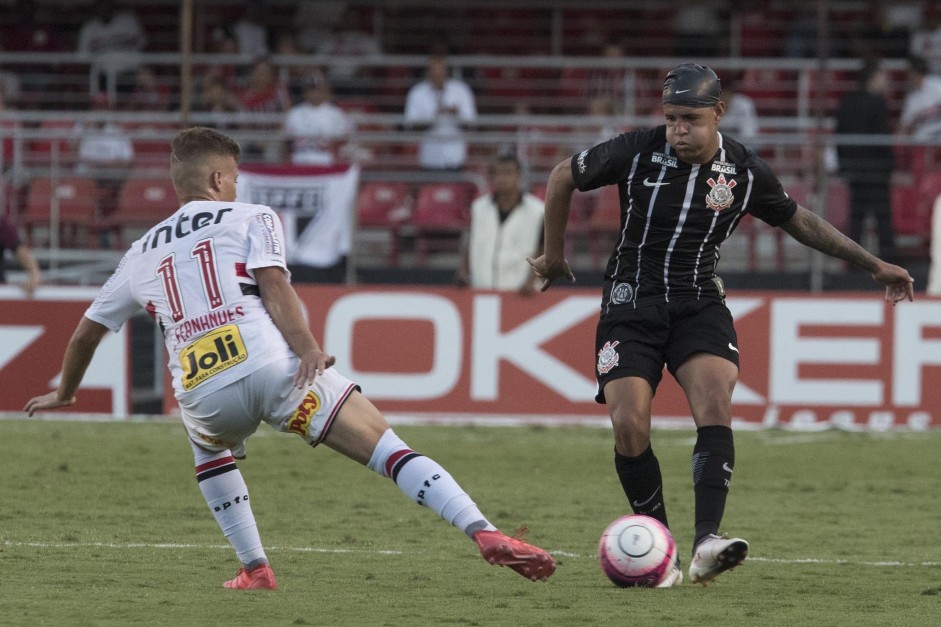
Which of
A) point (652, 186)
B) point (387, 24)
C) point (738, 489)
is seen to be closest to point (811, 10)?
point (387, 24)

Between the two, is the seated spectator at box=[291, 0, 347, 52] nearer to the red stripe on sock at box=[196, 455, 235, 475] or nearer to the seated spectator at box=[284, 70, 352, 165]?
the seated spectator at box=[284, 70, 352, 165]

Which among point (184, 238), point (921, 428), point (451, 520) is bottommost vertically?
point (921, 428)

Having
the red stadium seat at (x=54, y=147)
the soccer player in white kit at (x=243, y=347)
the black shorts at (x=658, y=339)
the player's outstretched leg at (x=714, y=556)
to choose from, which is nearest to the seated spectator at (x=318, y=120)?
the red stadium seat at (x=54, y=147)

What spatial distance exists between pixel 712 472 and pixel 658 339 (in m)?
0.59

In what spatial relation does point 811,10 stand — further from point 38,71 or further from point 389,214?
point 38,71

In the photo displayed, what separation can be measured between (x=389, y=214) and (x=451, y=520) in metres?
11.3

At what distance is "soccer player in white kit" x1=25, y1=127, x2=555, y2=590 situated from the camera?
5.58 meters

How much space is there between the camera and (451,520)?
18.4ft

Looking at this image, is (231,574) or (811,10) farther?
(811,10)

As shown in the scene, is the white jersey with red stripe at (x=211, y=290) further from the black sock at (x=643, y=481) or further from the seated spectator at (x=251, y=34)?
the seated spectator at (x=251, y=34)

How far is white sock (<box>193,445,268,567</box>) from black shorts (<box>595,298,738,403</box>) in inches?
59.9

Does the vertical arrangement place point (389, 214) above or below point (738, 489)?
above

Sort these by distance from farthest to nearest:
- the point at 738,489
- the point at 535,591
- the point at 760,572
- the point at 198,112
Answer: the point at 198,112 < the point at 738,489 < the point at 760,572 < the point at 535,591

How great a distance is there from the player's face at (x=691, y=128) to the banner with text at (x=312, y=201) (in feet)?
31.1
